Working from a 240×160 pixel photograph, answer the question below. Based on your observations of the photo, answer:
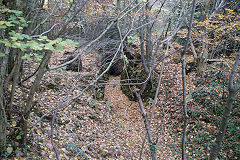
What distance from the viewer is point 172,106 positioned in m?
7.14

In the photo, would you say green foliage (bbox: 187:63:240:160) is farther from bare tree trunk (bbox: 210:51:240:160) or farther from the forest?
bare tree trunk (bbox: 210:51:240:160)

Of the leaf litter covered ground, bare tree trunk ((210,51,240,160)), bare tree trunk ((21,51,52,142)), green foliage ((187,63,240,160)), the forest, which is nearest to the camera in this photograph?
bare tree trunk ((210,51,240,160))

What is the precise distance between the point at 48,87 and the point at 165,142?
193 inches

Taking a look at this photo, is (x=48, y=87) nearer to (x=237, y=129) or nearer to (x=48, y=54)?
(x=48, y=54)

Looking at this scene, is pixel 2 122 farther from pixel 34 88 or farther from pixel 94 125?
pixel 94 125

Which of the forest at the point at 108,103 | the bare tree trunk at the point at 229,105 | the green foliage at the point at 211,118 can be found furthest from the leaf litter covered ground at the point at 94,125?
the bare tree trunk at the point at 229,105

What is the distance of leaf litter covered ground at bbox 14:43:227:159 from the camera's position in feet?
13.2

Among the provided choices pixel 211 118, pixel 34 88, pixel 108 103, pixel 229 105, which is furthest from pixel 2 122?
pixel 211 118

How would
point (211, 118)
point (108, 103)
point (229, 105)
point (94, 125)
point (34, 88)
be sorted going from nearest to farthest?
1. point (229, 105)
2. point (34, 88)
3. point (94, 125)
4. point (211, 118)
5. point (108, 103)

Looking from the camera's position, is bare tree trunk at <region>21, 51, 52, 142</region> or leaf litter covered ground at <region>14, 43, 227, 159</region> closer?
bare tree trunk at <region>21, 51, 52, 142</region>

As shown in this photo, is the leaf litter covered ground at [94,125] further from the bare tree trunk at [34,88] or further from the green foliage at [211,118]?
the green foliage at [211,118]

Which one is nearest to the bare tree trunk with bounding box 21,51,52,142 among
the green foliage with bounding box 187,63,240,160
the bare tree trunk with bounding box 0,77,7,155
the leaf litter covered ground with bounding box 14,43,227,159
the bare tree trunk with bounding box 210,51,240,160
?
the bare tree trunk with bounding box 0,77,7,155

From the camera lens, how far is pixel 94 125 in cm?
585

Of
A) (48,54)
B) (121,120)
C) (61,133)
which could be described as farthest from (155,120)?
(48,54)
